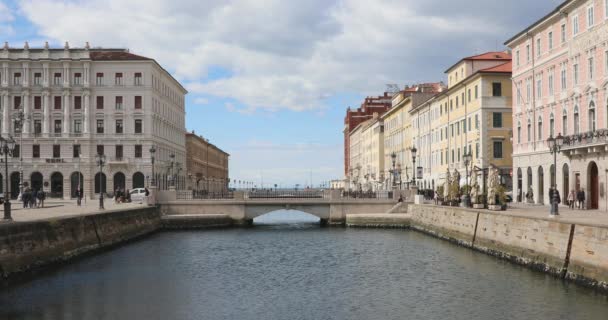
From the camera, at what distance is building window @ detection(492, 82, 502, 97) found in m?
67.4

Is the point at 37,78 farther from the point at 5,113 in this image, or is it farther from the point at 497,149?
the point at 497,149

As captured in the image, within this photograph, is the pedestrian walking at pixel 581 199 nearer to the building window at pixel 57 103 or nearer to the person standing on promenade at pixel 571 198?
the person standing on promenade at pixel 571 198

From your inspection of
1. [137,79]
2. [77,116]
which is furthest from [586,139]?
[77,116]

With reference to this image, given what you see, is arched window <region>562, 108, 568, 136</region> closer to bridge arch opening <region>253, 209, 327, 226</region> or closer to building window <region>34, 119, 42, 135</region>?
bridge arch opening <region>253, 209, 327, 226</region>

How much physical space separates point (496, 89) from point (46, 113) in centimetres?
6090

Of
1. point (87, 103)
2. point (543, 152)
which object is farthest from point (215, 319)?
point (87, 103)

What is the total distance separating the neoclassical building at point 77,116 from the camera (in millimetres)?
93188

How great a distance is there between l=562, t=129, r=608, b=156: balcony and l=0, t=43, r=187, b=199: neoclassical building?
56921 millimetres

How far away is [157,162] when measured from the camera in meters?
99.0

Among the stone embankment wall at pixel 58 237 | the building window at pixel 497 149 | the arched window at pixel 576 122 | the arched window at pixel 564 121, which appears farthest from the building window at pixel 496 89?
the stone embankment wall at pixel 58 237

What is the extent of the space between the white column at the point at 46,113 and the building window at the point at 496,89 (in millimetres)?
60262

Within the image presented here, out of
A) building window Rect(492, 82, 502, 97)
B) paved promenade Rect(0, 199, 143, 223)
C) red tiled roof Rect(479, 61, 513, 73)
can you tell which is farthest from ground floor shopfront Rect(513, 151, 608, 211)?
paved promenade Rect(0, 199, 143, 223)

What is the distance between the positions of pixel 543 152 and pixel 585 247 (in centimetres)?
2934

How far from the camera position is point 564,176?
5056 centimetres
